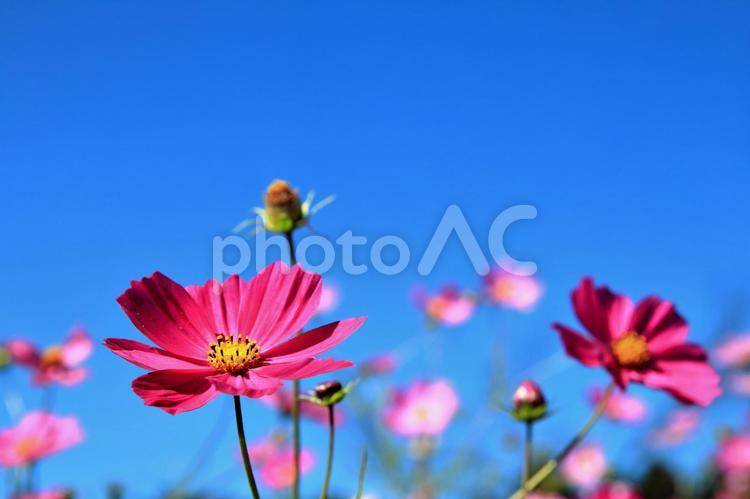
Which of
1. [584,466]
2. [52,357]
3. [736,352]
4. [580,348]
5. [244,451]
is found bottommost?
[244,451]

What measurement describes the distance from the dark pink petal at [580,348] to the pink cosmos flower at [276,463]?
3.10 feet

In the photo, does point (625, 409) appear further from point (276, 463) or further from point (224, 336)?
point (224, 336)

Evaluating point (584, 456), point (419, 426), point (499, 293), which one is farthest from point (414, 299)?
point (584, 456)

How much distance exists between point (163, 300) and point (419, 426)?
1.70m

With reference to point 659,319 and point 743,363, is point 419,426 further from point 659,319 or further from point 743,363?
point 743,363

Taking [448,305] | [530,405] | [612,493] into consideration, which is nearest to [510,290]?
[448,305]

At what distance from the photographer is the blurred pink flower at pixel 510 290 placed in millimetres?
2770

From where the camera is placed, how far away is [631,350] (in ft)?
3.43

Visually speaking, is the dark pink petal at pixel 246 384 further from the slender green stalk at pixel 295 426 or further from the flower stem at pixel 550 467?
the flower stem at pixel 550 467

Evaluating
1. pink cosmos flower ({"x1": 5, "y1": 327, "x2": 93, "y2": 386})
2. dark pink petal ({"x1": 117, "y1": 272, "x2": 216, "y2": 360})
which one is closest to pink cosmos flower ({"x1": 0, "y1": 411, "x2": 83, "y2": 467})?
pink cosmos flower ({"x1": 5, "y1": 327, "x2": 93, "y2": 386})

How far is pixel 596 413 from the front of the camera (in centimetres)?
87

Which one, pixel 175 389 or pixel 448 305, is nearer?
pixel 175 389

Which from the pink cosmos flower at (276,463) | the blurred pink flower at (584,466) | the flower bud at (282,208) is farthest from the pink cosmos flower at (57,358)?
the blurred pink flower at (584,466)

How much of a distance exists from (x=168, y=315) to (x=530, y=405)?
0.46 metres
